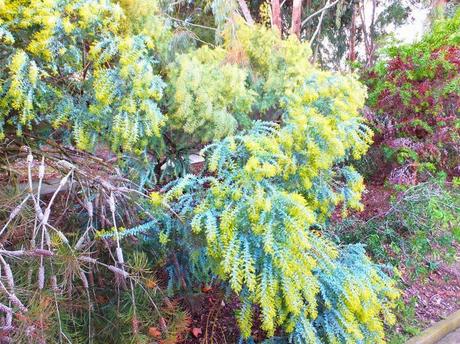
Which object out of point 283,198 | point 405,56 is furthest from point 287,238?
point 405,56

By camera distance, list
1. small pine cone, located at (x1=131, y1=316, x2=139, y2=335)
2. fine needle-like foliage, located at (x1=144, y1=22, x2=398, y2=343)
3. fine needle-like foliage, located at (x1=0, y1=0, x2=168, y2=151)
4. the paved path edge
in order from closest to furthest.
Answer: small pine cone, located at (x1=131, y1=316, x2=139, y2=335) → fine needle-like foliage, located at (x1=144, y1=22, x2=398, y2=343) → fine needle-like foliage, located at (x1=0, y1=0, x2=168, y2=151) → the paved path edge

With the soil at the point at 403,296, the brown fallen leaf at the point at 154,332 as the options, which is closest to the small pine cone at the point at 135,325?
the brown fallen leaf at the point at 154,332

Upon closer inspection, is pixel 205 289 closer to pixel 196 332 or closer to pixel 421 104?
pixel 196 332

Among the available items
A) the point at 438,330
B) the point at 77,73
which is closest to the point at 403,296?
the point at 438,330

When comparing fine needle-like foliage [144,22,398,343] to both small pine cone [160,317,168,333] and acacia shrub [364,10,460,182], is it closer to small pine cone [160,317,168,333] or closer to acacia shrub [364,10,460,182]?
small pine cone [160,317,168,333]

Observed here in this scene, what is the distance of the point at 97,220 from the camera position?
9.96ft

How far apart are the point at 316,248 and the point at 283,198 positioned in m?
0.43

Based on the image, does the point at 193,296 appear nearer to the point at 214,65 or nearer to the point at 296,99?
the point at 296,99

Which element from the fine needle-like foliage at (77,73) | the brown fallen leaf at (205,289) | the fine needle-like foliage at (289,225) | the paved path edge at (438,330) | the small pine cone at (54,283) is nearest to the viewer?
the small pine cone at (54,283)

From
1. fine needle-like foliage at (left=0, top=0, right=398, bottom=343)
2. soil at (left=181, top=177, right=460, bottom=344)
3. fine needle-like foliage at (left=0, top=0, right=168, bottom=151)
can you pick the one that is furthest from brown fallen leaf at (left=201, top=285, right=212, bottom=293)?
fine needle-like foliage at (left=0, top=0, right=168, bottom=151)

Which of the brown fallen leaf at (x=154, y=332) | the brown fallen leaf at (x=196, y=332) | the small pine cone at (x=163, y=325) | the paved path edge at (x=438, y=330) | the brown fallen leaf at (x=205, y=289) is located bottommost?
the brown fallen leaf at (x=196, y=332)

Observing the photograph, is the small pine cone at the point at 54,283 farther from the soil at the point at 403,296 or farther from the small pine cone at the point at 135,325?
the soil at the point at 403,296

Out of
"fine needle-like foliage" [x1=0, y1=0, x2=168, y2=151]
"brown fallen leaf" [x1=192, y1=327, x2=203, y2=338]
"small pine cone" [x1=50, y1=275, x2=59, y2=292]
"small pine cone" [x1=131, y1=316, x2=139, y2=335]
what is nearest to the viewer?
"small pine cone" [x1=50, y1=275, x2=59, y2=292]

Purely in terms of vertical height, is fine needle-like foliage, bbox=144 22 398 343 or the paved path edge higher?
fine needle-like foliage, bbox=144 22 398 343
